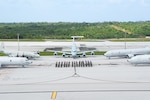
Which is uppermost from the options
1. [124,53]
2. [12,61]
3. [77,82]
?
[124,53]

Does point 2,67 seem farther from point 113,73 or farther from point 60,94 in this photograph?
point 60,94

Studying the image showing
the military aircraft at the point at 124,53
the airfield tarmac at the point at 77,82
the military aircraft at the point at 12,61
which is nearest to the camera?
the airfield tarmac at the point at 77,82

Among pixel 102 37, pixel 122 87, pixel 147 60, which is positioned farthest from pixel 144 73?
pixel 102 37

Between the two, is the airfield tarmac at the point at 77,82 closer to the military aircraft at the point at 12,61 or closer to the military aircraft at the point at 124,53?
the military aircraft at the point at 12,61

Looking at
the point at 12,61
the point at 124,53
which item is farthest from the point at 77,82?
the point at 124,53

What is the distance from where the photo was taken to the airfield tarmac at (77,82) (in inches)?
1537

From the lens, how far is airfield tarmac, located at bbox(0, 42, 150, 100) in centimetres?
3903

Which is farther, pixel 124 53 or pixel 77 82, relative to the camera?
pixel 124 53

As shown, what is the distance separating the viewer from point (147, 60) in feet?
213

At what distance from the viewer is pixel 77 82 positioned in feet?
157

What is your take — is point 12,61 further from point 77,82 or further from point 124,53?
point 124,53

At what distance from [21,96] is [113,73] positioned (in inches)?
833

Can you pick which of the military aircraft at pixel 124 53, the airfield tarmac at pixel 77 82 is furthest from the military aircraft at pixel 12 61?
the military aircraft at pixel 124 53

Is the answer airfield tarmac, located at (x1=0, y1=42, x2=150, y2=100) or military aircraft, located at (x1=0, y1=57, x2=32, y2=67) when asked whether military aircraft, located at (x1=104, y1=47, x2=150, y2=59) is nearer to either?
airfield tarmac, located at (x1=0, y1=42, x2=150, y2=100)
